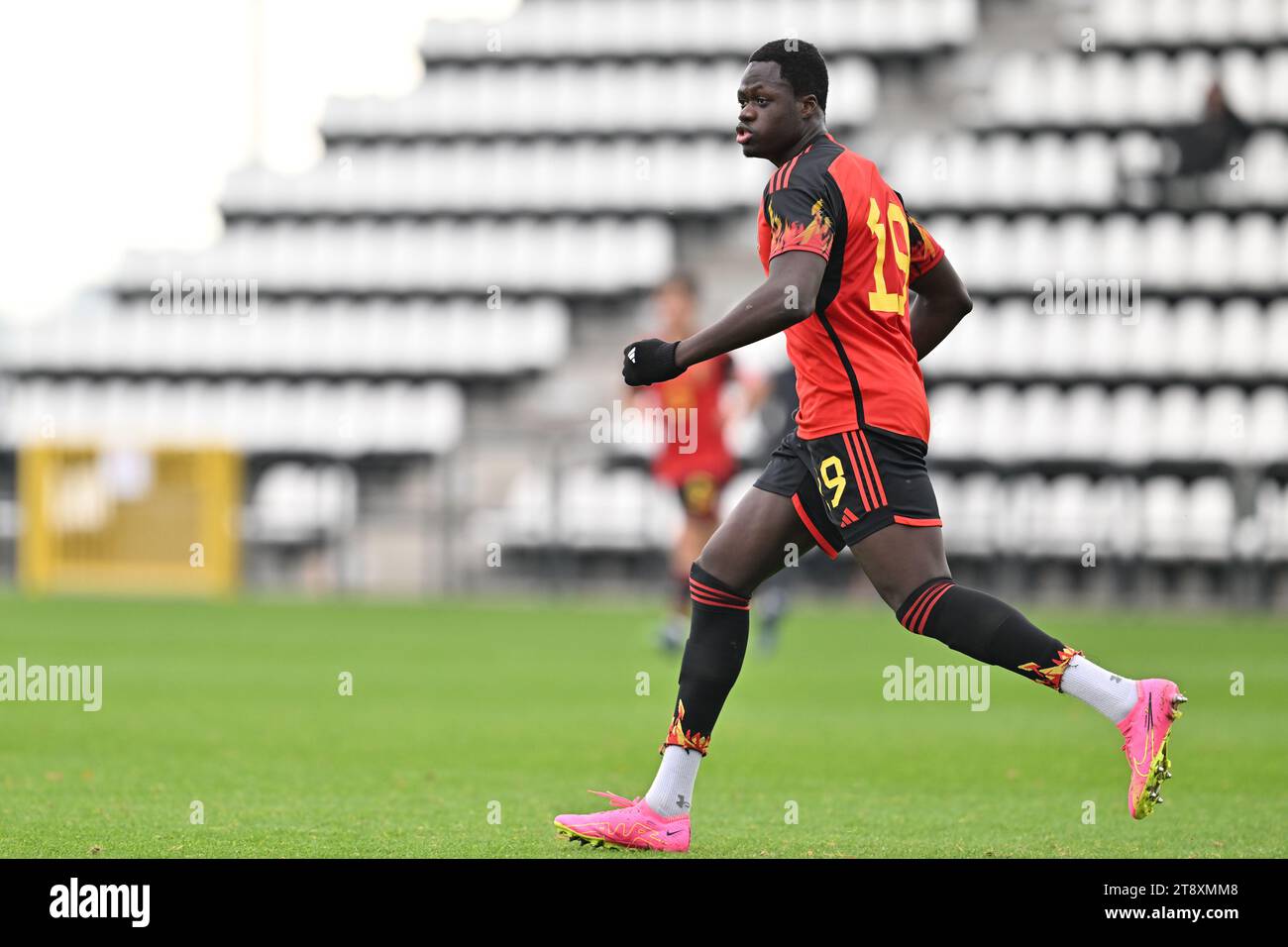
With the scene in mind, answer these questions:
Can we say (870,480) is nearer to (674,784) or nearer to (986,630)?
(986,630)

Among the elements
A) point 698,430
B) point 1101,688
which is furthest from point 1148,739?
point 698,430

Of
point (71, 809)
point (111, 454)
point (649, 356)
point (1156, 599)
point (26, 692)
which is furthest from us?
point (111, 454)

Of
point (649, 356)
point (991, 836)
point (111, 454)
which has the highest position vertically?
point (111, 454)

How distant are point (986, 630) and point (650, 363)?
1147 millimetres

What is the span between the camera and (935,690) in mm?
11367

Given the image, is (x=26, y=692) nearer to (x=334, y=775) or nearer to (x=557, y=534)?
(x=334, y=775)

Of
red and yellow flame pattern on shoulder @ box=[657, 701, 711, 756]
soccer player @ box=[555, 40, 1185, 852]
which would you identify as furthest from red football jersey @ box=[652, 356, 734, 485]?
red and yellow flame pattern on shoulder @ box=[657, 701, 711, 756]

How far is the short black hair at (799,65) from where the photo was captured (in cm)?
524

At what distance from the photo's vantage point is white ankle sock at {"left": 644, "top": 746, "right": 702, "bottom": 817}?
17.5 feet

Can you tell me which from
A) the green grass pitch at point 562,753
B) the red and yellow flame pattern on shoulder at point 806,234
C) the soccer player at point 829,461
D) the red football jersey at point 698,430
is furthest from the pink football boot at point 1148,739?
the red football jersey at point 698,430

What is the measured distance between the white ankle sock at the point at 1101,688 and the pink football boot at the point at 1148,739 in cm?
2
